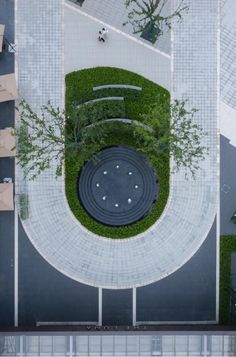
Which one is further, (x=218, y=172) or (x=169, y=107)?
(x=218, y=172)

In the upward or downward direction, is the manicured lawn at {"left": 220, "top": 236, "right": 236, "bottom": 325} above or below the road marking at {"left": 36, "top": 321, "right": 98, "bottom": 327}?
above

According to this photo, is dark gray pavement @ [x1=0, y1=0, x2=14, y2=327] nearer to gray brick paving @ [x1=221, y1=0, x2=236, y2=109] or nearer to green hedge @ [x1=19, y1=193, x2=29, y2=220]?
green hedge @ [x1=19, y1=193, x2=29, y2=220]

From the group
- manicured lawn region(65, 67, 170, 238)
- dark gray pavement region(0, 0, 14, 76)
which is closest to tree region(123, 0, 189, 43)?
manicured lawn region(65, 67, 170, 238)

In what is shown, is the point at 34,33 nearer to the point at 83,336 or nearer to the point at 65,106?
the point at 65,106

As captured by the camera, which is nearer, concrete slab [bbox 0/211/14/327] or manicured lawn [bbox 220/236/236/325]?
concrete slab [bbox 0/211/14/327]

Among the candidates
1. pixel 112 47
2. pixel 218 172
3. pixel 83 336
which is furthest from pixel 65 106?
pixel 83 336

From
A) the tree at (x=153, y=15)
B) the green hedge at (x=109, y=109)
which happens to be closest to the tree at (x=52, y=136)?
the green hedge at (x=109, y=109)
